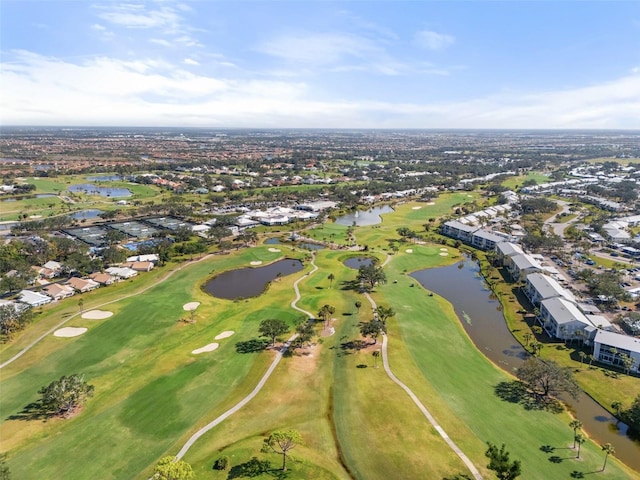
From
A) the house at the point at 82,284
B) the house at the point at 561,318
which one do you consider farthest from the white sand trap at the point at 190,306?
the house at the point at 561,318

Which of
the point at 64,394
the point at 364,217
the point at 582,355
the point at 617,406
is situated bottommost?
the point at 617,406

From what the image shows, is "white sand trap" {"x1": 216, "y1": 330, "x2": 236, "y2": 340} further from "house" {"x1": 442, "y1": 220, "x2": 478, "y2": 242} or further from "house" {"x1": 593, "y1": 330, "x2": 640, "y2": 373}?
"house" {"x1": 442, "y1": 220, "x2": 478, "y2": 242}

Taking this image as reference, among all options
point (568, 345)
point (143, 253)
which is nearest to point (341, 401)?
point (568, 345)

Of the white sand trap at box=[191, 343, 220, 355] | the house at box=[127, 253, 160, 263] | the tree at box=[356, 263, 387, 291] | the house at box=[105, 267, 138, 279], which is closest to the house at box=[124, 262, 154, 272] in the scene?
the house at box=[105, 267, 138, 279]

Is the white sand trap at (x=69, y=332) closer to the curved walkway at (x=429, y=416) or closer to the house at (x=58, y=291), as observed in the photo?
the house at (x=58, y=291)

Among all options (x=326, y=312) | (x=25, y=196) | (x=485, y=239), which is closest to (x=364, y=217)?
(x=485, y=239)

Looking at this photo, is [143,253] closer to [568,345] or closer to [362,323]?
[362,323]

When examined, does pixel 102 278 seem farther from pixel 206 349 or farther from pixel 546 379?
pixel 546 379
